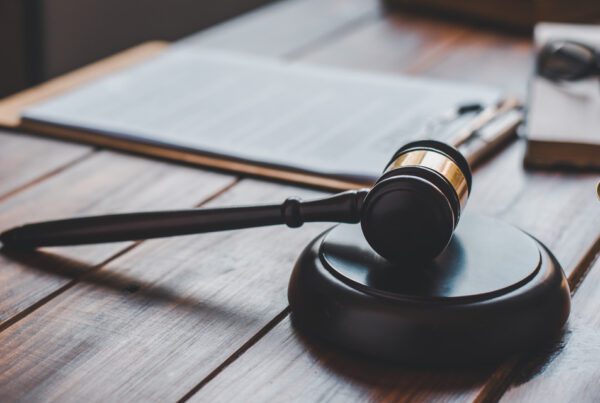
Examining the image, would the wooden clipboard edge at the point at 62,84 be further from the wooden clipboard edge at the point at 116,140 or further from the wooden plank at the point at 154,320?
the wooden plank at the point at 154,320

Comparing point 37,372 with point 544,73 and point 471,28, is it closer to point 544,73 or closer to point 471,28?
point 544,73

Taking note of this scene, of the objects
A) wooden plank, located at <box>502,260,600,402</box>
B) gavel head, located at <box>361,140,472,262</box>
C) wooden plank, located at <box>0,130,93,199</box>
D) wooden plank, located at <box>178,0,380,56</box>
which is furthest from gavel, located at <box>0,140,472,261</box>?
wooden plank, located at <box>178,0,380,56</box>

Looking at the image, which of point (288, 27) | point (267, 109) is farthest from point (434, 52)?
point (267, 109)

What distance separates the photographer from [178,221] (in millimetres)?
681

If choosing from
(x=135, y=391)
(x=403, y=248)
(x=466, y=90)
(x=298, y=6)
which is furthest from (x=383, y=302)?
(x=298, y=6)

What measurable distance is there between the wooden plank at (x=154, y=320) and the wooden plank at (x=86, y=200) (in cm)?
2

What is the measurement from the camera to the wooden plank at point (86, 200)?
2.36 feet

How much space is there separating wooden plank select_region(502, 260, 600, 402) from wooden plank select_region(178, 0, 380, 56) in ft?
2.80

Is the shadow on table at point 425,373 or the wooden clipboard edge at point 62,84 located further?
the wooden clipboard edge at point 62,84

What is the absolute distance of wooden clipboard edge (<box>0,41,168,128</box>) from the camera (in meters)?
1.14

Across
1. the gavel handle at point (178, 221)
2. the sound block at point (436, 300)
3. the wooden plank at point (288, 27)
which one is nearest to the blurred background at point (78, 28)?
the wooden plank at point (288, 27)

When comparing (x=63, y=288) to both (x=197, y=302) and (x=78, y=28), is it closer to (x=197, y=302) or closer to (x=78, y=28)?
(x=197, y=302)

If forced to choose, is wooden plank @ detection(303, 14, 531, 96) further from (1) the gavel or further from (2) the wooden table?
(1) the gavel

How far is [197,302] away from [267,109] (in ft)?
1.53
